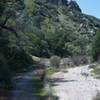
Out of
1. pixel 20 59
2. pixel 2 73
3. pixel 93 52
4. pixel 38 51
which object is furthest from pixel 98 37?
pixel 2 73

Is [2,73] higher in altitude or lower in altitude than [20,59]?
higher

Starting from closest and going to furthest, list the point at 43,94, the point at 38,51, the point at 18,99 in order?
1. the point at 18,99
2. the point at 43,94
3. the point at 38,51

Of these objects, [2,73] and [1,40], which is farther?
[1,40]

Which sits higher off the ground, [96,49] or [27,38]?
[27,38]

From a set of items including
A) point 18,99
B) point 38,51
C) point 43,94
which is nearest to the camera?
point 18,99

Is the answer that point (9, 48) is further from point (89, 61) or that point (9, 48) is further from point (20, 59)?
point (89, 61)

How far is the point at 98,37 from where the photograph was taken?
101625 millimetres

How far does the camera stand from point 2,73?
40.8m

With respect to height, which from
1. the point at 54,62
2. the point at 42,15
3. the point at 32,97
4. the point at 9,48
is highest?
the point at 32,97

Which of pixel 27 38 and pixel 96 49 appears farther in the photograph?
pixel 96 49

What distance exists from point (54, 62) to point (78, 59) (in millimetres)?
14125

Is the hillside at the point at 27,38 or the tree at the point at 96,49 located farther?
the tree at the point at 96,49

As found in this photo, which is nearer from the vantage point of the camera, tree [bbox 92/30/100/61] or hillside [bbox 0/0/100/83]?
hillside [bbox 0/0/100/83]

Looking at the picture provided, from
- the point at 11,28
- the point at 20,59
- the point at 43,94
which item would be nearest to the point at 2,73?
the point at 43,94
